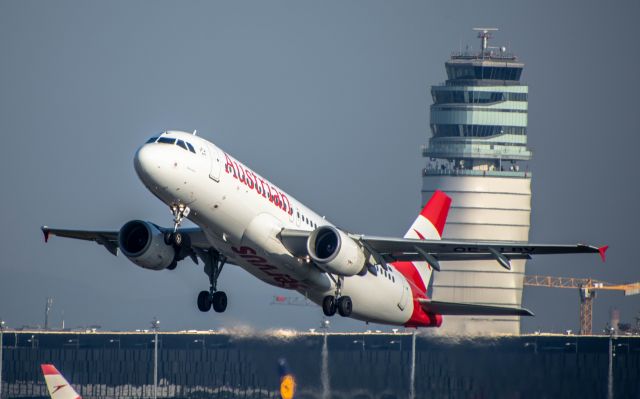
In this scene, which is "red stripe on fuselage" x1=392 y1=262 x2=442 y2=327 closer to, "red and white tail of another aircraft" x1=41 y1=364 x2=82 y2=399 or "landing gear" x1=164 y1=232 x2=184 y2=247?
"landing gear" x1=164 y1=232 x2=184 y2=247

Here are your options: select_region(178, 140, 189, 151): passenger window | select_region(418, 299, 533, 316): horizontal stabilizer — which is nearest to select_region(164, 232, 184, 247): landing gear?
select_region(178, 140, 189, 151): passenger window

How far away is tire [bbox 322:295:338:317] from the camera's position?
59156 millimetres

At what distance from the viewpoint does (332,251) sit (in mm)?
56469

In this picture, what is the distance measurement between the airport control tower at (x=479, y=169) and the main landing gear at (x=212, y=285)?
130 metres

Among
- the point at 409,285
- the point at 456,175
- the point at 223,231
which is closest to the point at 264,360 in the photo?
the point at 409,285

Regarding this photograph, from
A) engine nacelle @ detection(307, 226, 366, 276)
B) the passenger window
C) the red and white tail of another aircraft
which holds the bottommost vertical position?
the red and white tail of another aircraft

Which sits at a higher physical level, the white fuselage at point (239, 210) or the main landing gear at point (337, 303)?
the white fuselage at point (239, 210)

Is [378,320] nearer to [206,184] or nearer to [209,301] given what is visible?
[209,301]

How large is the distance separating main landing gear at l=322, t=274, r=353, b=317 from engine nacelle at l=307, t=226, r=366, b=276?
2.31 m

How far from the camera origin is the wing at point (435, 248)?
56188 millimetres

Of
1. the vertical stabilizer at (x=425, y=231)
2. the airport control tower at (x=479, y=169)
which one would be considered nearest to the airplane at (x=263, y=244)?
the vertical stabilizer at (x=425, y=231)

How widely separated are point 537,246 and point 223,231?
492 inches

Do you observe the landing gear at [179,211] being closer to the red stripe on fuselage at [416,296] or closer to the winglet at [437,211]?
the red stripe on fuselage at [416,296]

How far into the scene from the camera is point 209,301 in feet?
197
